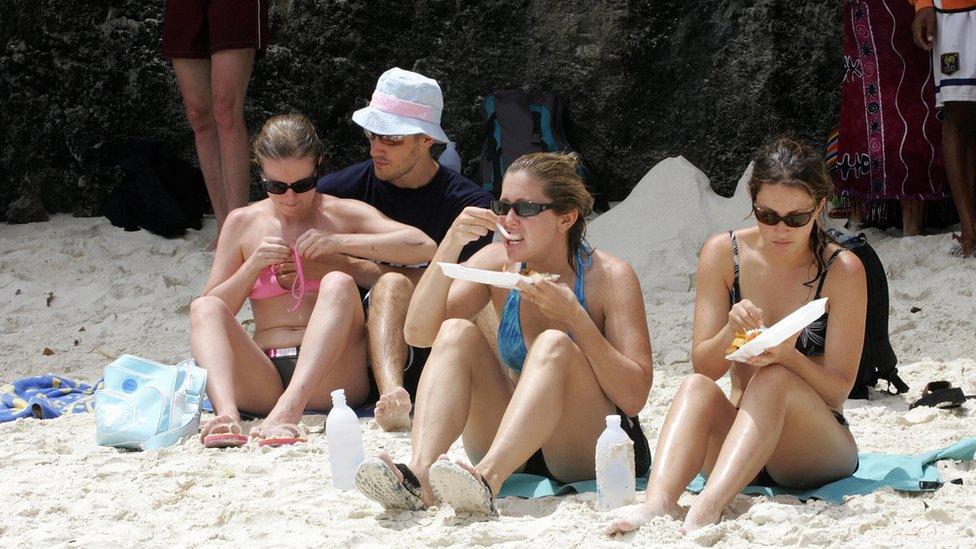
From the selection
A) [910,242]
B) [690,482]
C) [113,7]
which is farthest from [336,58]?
[690,482]

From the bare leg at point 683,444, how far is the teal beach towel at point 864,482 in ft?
0.72

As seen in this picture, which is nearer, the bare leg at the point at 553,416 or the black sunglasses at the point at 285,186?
the bare leg at the point at 553,416

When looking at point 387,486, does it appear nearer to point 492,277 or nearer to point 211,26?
point 492,277

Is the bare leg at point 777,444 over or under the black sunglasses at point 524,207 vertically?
under

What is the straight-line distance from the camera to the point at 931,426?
4.07 m

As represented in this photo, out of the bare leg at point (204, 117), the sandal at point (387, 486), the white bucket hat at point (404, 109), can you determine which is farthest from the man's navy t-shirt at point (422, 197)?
the sandal at point (387, 486)

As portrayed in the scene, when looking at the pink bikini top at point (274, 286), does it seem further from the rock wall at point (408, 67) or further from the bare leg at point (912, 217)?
the bare leg at point (912, 217)

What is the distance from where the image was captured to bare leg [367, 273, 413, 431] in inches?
173

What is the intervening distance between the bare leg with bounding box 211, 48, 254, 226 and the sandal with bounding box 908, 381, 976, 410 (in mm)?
3369

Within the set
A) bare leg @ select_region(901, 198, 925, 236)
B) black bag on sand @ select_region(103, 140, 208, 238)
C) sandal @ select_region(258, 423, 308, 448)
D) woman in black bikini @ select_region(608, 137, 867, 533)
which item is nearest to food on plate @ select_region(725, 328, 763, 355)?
woman in black bikini @ select_region(608, 137, 867, 533)

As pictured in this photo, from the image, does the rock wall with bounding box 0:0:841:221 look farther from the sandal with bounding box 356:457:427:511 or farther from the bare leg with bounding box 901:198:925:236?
the sandal with bounding box 356:457:427:511

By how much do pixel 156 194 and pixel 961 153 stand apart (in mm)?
4212

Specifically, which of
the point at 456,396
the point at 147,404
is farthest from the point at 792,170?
the point at 147,404

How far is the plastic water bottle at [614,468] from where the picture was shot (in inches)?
127
